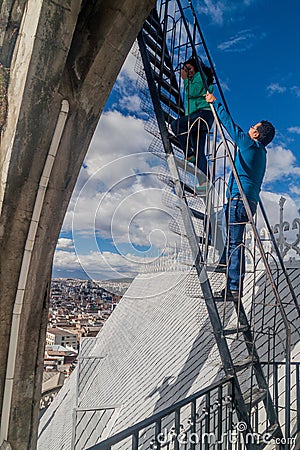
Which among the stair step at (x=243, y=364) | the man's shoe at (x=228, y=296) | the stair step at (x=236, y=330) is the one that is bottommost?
the stair step at (x=243, y=364)

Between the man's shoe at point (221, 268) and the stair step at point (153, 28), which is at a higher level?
the stair step at point (153, 28)

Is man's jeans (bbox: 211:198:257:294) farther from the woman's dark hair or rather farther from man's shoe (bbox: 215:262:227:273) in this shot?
the woman's dark hair

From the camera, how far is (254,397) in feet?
10.2

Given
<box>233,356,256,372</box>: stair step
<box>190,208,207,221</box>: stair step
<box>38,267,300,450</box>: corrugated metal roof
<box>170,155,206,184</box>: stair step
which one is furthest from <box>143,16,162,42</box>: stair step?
<box>233,356,256,372</box>: stair step

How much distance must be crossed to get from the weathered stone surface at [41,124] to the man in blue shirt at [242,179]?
1616 mm

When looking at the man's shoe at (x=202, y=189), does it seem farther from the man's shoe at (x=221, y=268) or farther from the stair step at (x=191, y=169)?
the man's shoe at (x=221, y=268)

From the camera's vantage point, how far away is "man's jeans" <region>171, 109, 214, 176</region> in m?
3.56

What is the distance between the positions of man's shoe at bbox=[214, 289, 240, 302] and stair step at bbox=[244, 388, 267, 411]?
2.31ft

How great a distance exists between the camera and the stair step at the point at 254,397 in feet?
9.64

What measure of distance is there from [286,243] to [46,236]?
4.12 metres

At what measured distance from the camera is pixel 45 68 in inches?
63.2

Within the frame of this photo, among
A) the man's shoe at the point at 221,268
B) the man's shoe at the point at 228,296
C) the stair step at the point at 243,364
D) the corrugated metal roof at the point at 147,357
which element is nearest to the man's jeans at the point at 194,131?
the man's shoe at the point at 221,268

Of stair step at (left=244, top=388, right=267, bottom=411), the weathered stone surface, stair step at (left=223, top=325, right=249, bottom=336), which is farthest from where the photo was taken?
stair step at (left=223, top=325, right=249, bottom=336)

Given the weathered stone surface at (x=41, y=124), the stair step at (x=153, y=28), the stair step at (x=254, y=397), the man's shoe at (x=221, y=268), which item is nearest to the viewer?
the weathered stone surface at (x=41, y=124)
